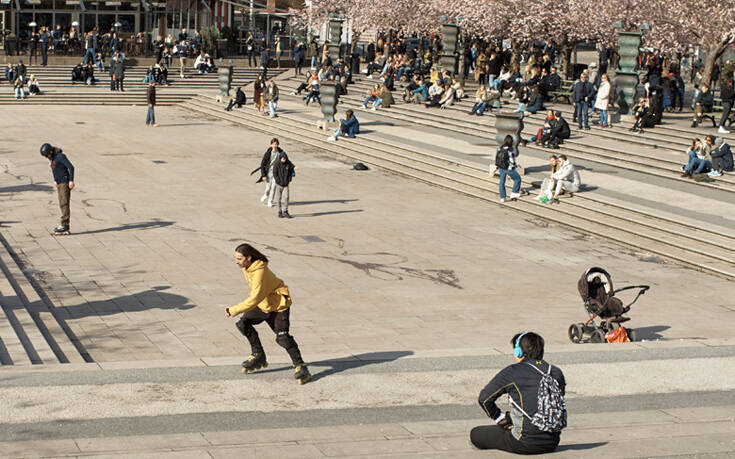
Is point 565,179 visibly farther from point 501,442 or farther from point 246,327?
point 501,442

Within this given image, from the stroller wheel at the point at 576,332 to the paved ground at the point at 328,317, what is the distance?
0.50 ft

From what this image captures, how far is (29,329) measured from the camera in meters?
13.2

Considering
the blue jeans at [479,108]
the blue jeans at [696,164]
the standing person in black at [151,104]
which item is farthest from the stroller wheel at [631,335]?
the standing person in black at [151,104]

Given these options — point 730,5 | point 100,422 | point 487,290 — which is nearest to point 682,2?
point 730,5

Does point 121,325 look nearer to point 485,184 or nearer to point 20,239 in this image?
point 20,239

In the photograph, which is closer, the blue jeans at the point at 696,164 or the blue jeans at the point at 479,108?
the blue jeans at the point at 696,164

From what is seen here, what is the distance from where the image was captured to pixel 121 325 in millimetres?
14414

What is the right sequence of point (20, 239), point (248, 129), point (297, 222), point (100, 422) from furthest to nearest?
point (248, 129), point (297, 222), point (20, 239), point (100, 422)

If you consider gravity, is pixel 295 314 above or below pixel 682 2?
below

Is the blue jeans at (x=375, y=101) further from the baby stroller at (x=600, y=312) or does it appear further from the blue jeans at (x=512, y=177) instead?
the baby stroller at (x=600, y=312)

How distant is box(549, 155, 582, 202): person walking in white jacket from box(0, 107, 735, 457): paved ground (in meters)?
1.56

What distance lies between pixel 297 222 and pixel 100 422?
1314 centimetres

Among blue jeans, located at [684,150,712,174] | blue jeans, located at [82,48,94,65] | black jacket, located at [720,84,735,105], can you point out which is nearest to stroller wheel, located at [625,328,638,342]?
blue jeans, located at [684,150,712,174]

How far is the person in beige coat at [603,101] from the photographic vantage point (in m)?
32.9
